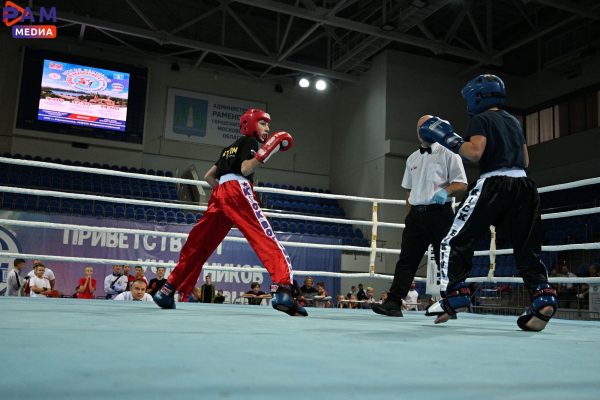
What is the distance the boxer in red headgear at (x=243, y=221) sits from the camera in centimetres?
272

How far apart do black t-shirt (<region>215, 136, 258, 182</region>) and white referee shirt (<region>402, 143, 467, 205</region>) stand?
3.43 feet

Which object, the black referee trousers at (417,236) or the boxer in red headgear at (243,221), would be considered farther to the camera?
the black referee trousers at (417,236)

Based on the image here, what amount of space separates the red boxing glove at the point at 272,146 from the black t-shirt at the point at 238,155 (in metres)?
0.08

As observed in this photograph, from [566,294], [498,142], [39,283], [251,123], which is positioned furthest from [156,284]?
[566,294]

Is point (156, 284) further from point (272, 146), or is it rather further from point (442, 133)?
point (442, 133)

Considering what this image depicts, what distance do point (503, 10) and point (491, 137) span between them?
35.1ft

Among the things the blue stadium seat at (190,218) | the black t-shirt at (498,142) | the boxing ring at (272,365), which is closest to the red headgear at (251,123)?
the black t-shirt at (498,142)

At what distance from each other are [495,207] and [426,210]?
3.00 feet

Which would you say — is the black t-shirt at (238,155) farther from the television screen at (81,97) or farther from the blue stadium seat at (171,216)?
the television screen at (81,97)

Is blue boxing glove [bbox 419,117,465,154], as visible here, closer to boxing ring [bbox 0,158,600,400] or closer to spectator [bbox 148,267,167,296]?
boxing ring [bbox 0,158,600,400]

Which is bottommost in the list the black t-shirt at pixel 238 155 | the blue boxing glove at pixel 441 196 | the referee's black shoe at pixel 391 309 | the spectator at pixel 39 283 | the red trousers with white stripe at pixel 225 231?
the spectator at pixel 39 283

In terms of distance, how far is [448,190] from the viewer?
10.7ft

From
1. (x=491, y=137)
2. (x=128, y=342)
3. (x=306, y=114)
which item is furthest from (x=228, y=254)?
(x=128, y=342)

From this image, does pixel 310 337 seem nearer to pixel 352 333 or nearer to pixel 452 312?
pixel 352 333
